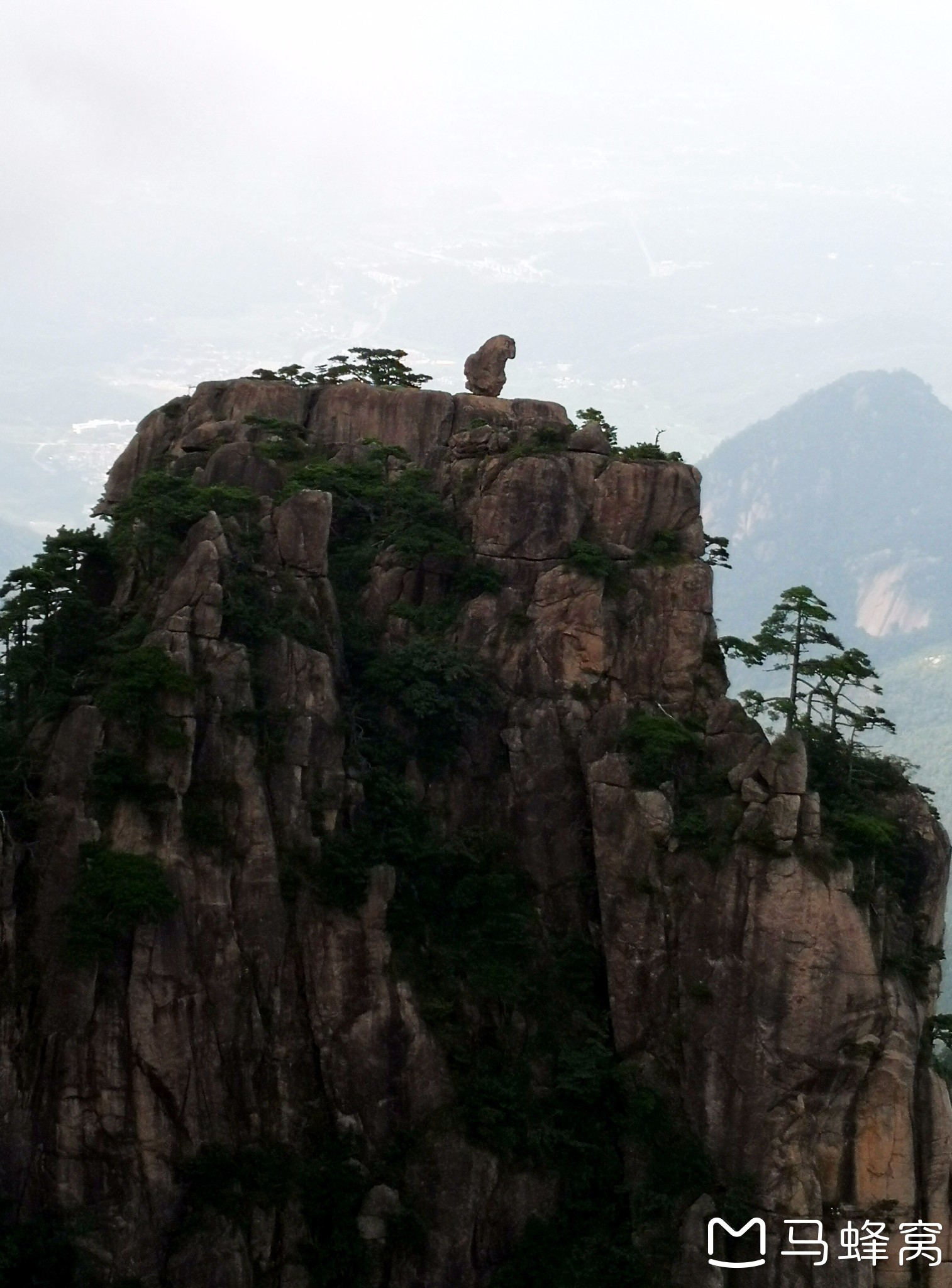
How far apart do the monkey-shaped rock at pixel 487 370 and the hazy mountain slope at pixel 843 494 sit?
4780 inches

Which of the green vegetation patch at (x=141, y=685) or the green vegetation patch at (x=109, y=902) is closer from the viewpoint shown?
the green vegetation patch at (x=109, y=902)

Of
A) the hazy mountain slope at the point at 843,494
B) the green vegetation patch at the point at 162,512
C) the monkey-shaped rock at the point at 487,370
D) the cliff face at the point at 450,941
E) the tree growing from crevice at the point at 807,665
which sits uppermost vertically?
the hazy mountain slope at the point at 843,494

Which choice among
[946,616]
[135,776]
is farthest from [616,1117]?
[946,616]

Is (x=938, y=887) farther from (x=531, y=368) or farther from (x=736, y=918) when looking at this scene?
(x=531, y=368)

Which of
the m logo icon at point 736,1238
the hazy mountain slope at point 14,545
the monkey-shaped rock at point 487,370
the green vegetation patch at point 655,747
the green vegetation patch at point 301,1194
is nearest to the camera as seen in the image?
the green vegetation patch at point 301,1194

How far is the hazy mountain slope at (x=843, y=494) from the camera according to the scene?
547 ft

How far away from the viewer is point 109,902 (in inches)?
1193

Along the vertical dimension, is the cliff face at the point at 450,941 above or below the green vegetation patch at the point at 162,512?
below

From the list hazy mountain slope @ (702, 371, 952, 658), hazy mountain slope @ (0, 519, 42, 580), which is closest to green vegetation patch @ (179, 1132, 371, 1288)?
hazy mountain slope @ (0, 519, 42, 580)

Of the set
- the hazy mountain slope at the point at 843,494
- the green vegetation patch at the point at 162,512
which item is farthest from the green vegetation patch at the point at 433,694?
the hazy mountain slope at the point at 843,494

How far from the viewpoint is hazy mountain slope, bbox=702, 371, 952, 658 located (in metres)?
167

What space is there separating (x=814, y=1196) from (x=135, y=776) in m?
14.7

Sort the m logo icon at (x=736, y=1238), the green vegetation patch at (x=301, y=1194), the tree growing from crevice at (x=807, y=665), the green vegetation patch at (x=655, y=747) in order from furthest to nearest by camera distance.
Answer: the tree growing from crevice at (x=807, y=665)
the green vegetation patch at (x=655, y=747)
the m logo icon at (x=736, y=1238)
the green vegetation patch at (x=301, y=1194)

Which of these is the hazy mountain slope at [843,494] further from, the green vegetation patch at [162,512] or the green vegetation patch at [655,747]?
the green vegetation patch at [162,512]
